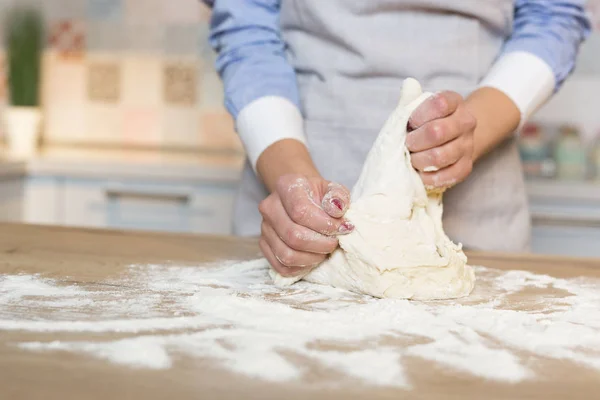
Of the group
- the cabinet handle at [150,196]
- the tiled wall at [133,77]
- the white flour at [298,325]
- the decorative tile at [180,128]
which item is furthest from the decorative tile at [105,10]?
the white flour at [298,325]

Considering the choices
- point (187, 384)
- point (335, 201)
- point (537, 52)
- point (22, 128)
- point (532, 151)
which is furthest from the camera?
point (22, 128)

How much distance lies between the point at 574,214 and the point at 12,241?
126 centimetres

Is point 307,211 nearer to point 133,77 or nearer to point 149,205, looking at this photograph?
point 149,205

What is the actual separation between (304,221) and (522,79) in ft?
1.44

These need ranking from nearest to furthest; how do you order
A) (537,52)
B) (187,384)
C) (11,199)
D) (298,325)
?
(187,384)
(298,325)
(537,52)
(11,199)

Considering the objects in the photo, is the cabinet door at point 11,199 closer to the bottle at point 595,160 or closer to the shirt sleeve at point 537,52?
the shirt sleeve at point 537,52

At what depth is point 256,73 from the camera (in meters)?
1.05

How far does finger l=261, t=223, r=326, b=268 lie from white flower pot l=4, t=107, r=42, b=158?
1.61 meters

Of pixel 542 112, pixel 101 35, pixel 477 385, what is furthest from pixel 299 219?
pixel 101 35

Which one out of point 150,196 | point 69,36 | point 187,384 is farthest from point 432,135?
point 69,36

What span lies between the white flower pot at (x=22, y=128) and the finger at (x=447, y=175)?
1662 mm

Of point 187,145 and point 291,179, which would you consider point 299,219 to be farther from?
point 187,145

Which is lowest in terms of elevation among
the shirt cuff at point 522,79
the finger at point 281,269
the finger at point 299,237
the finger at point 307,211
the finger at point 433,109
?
the finger at point 281,269

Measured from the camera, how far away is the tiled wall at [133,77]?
2324mm
